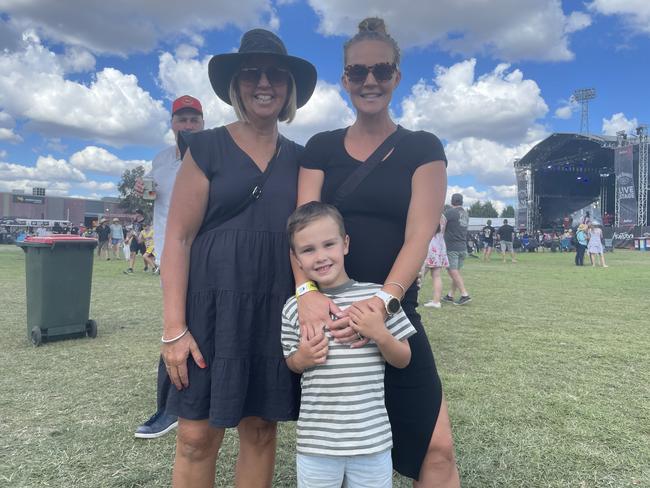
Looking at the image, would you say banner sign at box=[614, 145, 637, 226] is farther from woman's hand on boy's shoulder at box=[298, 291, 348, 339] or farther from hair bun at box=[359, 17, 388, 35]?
woman's hand on boy's shoulder at box=[298, 291, 348, 339]

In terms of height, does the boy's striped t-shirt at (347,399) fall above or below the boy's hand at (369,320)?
below

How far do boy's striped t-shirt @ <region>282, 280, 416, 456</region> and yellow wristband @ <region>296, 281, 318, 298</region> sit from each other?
3.4 inches

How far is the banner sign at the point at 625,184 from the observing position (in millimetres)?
31125

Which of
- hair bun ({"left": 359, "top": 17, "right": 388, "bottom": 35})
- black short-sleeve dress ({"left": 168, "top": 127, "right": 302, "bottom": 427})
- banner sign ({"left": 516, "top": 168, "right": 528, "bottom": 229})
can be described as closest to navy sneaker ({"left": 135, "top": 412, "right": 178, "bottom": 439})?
black short-sleeve dress ({"left": 168, "top": 127, "right": 302, "bottom": 427})

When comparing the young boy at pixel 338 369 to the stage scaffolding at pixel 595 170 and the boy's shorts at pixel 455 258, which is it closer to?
the boy's shorts at pixel 455 258

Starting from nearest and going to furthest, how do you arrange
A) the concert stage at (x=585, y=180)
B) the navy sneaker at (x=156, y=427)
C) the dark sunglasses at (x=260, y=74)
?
the dark sunglasses at (x=260, y=74)
the navy sneaker at (x=156, y=427)
the concert stage at (x=585, y=180)

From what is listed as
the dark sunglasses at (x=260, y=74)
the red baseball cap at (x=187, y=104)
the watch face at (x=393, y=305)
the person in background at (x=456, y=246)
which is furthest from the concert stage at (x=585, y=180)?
the watch face at (x=393, y=305)

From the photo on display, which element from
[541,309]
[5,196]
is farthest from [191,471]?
[5,196]

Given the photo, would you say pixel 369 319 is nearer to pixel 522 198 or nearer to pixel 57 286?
pixel 57 286

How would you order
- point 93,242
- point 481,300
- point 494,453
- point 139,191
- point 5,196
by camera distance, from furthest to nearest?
point 5,196
point 481,300
point 93,242
point 139,191
point 494,453

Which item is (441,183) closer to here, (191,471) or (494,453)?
(191,471)

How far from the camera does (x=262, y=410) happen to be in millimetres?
1969

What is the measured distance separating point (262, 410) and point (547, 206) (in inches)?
1703

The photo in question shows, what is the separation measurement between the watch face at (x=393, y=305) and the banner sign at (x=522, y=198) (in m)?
39.6
